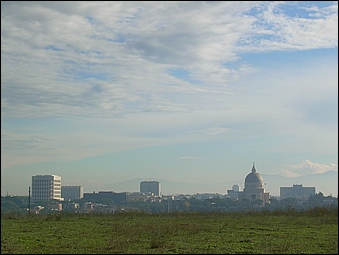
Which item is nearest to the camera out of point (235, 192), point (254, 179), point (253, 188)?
point (254, 179)

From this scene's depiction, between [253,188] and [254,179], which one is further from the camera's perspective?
[253,188]

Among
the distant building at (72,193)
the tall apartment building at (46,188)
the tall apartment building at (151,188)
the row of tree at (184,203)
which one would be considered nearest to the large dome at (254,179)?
the row of tree at (184,203)

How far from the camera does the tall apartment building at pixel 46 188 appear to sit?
3491 cm

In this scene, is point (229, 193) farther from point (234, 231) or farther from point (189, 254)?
point (189, 254)

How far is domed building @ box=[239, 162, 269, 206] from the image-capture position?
54781 mm

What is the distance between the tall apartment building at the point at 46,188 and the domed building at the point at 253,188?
75.0ft

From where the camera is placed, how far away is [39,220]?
2400cm

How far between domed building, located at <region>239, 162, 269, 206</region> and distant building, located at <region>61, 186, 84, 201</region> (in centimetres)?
1883

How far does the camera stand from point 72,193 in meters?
44.2

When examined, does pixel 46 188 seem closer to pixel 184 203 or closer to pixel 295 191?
pixel 184 203

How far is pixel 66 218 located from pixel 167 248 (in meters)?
14.1

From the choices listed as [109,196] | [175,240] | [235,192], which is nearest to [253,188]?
[235,192]

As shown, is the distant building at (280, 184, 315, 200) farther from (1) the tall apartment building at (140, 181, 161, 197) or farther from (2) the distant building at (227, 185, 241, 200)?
(1) the tall apartment building at (140, 181, 161, 197)

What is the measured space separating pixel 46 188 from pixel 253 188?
2982 centimetres
